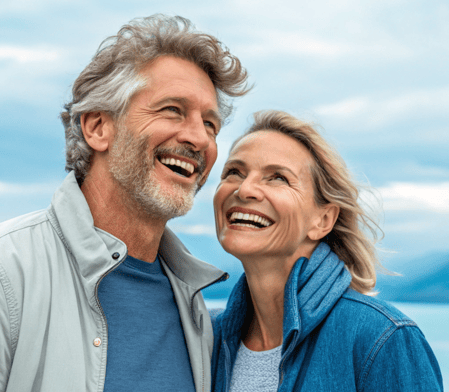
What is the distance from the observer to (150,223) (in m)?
2.88

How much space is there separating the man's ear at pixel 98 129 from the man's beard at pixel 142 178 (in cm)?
6

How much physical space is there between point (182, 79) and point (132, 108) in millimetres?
353

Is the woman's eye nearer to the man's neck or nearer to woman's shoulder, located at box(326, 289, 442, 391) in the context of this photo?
the man's neck

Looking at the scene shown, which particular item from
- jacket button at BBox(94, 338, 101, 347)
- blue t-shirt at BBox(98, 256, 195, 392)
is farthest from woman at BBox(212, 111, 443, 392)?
jacket button at BBox(94, 338, 101, 347)

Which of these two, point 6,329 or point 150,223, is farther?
point 150,223

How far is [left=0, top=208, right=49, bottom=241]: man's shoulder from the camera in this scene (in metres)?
2.39

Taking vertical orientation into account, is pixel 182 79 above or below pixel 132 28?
below

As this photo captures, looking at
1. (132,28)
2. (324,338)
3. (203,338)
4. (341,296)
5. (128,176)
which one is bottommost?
(203,338)

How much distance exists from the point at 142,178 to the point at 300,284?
108 centimetres

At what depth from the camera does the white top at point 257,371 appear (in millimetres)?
2805

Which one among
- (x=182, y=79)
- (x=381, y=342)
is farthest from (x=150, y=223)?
(x=381, y=342)

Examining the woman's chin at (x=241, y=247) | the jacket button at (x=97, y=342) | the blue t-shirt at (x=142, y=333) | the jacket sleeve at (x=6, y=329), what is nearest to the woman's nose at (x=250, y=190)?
the woman's chin at (x=241, y=247)

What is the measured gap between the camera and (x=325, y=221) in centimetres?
322

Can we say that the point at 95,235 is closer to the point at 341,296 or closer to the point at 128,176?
the point at 128,176
